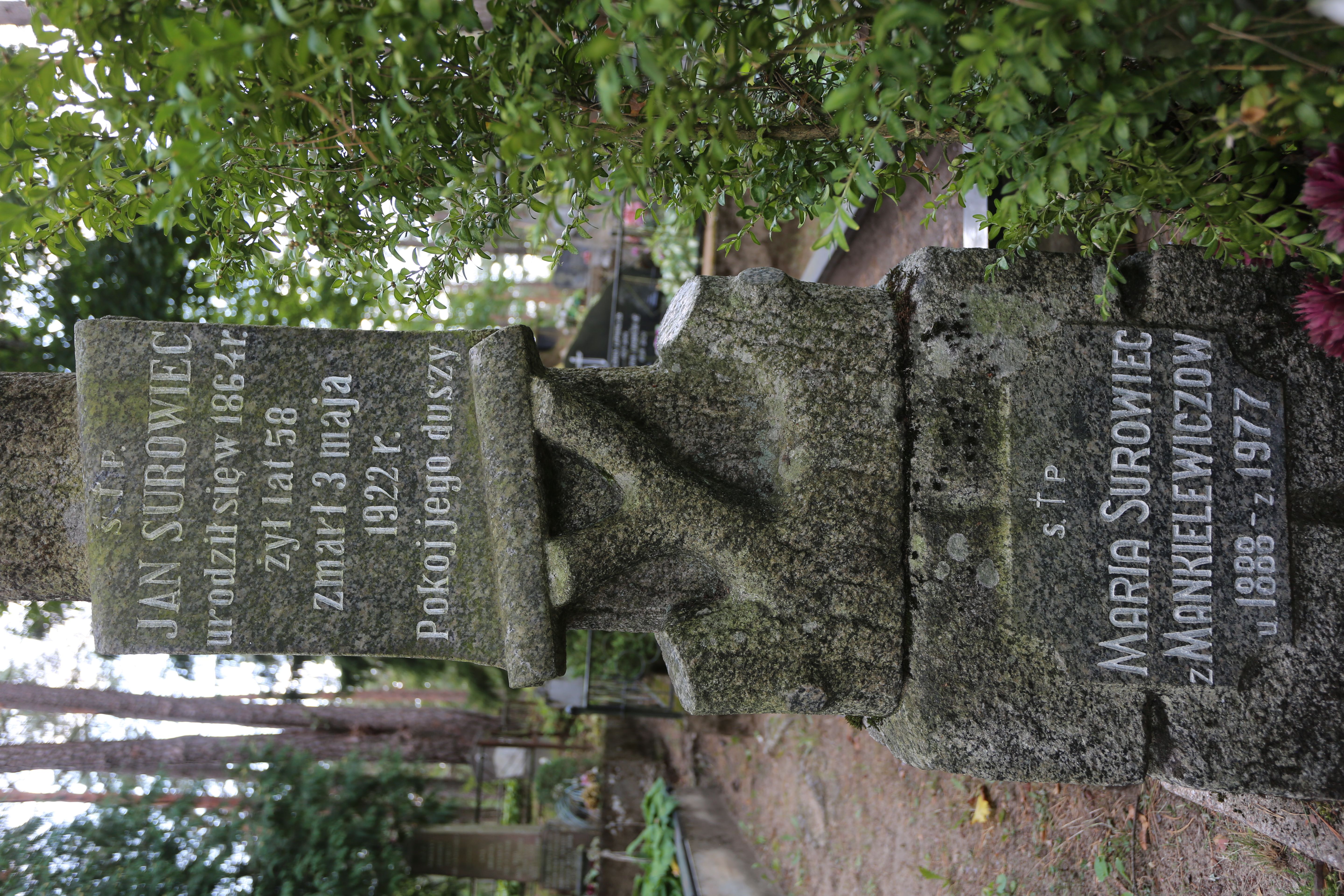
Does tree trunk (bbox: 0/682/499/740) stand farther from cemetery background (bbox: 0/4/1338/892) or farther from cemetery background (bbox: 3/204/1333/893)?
cemetery background (bbox: 0/4/1338/892)

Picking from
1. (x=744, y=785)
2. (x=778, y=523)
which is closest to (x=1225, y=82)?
(x=778, y=523)

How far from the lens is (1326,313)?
7.06 feet

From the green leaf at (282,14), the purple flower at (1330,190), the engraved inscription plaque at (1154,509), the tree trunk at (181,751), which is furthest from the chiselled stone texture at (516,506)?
the tree trunk at (181,751)

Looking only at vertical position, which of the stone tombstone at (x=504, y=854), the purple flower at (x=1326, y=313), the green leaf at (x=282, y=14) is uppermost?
the green leaf at (x=282, y=14)

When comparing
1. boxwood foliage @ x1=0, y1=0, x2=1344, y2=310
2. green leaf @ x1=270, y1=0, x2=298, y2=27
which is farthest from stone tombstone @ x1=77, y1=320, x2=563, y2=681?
green leaf @ x1=270, y1=0, x2=298, y2=27

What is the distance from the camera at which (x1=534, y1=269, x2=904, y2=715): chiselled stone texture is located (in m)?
2.32

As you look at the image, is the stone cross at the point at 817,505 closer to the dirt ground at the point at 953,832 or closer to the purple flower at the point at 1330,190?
the purple flower at the point at 1330,190

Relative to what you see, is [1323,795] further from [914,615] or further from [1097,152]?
[1097,152]

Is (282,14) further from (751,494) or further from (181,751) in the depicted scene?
(181,751)

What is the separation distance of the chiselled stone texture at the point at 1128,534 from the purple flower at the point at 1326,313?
15 centimetres

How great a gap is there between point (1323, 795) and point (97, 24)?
128 inches

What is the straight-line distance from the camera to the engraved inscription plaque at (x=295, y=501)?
7.83ft

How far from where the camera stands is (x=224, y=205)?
250 centimetres

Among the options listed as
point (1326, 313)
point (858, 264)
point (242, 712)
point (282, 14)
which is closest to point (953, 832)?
point (1326, 313)
